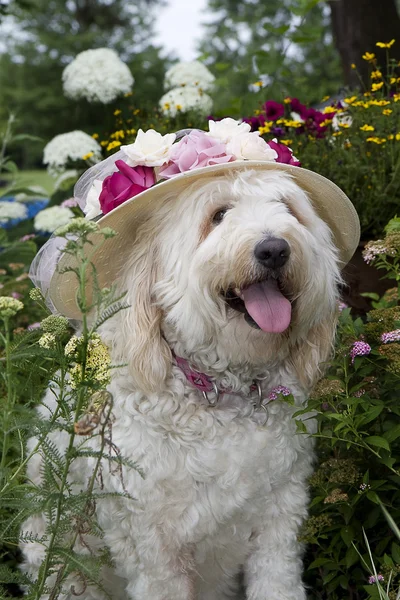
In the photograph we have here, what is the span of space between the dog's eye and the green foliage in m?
0.52

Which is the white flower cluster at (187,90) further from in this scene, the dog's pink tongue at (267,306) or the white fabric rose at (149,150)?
the dog's pink tongue at (267,306)

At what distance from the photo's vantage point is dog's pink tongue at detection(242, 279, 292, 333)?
6.84 ft

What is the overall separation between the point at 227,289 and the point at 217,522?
72cm

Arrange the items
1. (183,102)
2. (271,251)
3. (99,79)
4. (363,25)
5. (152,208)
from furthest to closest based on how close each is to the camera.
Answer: (363,25) → (99,79) → (183,102) → (152,208) → (271,251)

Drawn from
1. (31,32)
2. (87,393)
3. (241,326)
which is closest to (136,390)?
(241,326)

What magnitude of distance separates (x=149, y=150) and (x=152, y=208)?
0.54 ft

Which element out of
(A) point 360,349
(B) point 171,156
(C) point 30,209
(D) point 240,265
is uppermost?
(B) point 171,156

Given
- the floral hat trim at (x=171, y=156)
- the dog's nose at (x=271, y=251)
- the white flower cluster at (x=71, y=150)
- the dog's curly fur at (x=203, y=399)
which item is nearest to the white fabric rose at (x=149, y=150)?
the floral hat trim at (x=171, y=156)

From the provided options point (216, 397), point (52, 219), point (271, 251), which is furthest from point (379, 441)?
point (52, 219)

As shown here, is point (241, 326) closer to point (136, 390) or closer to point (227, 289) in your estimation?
point (227, 289)

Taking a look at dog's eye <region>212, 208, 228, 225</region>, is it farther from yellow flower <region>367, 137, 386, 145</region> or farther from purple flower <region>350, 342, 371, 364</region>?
yellow flower <region>367, 137, 386, 145</region>

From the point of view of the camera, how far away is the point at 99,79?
5105 mm

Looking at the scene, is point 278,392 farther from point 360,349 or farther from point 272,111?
point 272,111

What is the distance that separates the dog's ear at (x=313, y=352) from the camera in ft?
7.90
